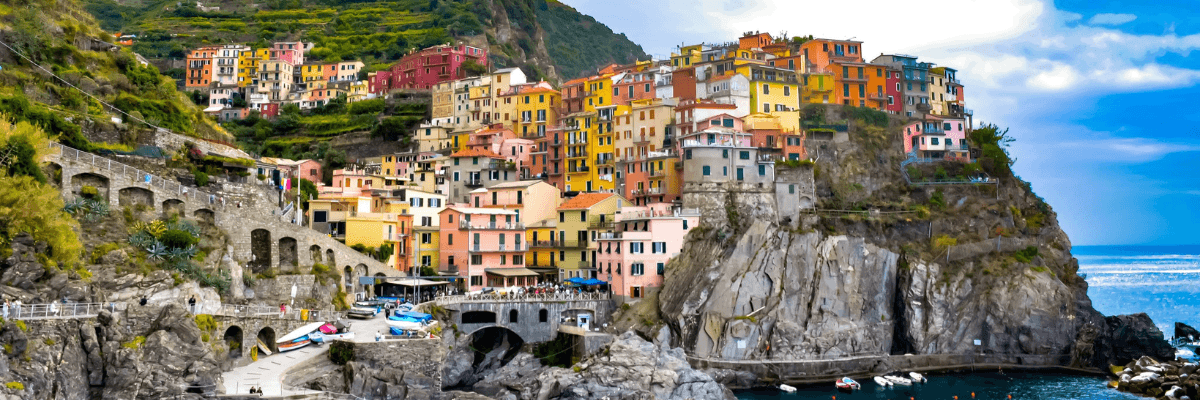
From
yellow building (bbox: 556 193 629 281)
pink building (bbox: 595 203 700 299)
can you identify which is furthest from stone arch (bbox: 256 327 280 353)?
yellow building (bbox: 556 193 629 281)

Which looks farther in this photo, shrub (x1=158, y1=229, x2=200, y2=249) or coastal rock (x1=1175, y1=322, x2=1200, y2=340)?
coastal rock (x1=1175, y1=322, x2=1200, y2=340)

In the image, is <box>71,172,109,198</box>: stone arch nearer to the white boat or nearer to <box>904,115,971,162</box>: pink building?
the white boat

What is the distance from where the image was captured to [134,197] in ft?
151

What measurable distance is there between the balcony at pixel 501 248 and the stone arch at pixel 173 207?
78.5ft

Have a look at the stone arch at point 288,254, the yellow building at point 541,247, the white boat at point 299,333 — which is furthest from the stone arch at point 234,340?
the yellow building at point 541,247

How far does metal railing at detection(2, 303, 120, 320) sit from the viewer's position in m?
30.7

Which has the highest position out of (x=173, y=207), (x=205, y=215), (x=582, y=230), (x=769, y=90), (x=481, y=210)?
(x=769, y=90)

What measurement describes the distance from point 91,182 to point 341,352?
1469 centimetres

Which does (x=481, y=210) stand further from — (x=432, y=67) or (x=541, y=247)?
(x=432, y=67)

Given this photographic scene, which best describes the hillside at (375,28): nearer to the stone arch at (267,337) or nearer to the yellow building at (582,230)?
the yellow building at (582,230)

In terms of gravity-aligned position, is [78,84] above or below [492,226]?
above

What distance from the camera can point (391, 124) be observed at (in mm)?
95000

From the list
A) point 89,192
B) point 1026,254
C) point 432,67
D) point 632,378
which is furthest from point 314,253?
point 432,67

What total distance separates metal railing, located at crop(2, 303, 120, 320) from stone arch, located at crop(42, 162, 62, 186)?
Result: 10.2 m
